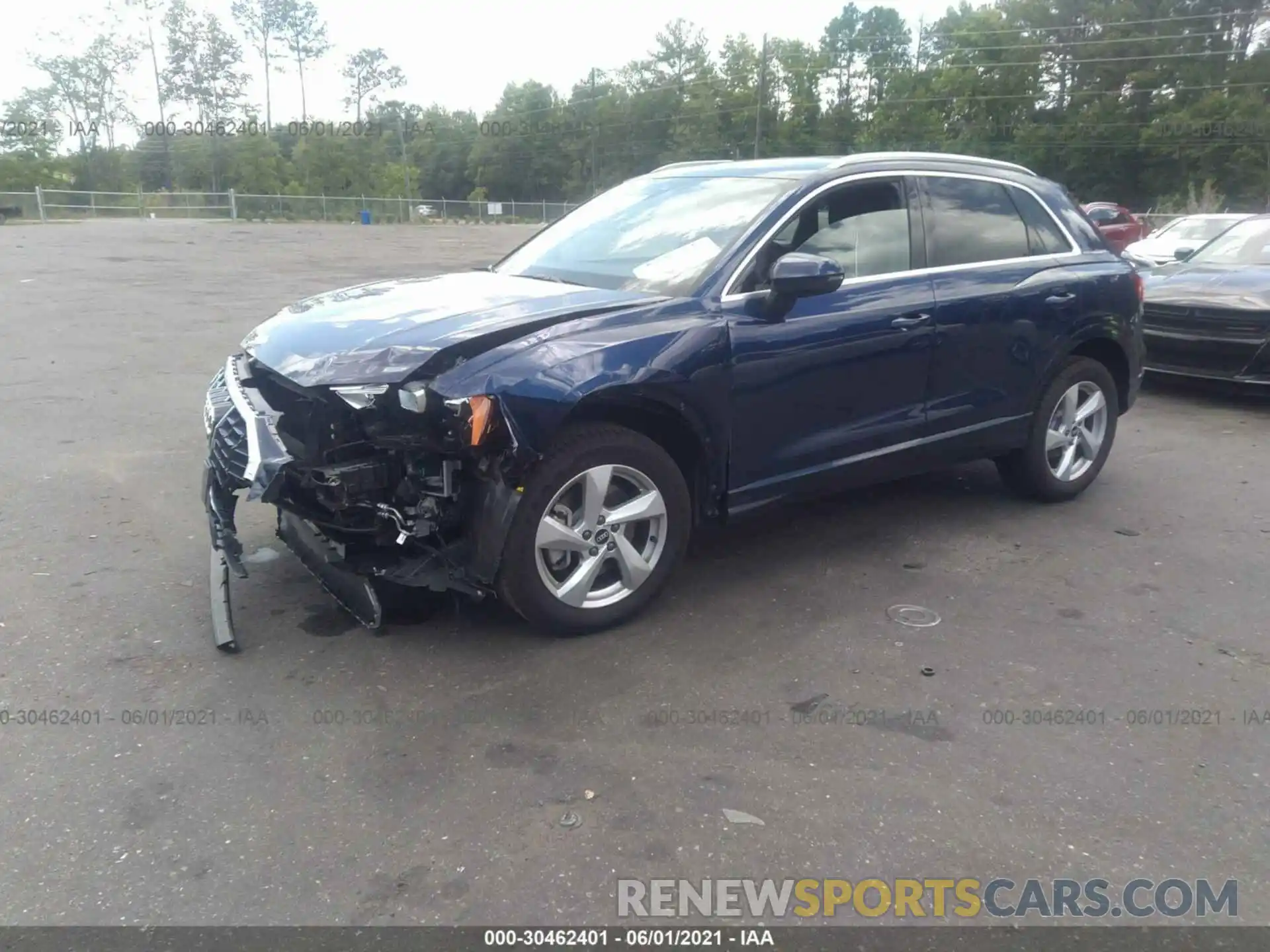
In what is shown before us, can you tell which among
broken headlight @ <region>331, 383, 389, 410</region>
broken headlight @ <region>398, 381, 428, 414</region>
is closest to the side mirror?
broken headlight @ <region>398, 381, 428, 414</region>

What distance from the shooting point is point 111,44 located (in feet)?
199

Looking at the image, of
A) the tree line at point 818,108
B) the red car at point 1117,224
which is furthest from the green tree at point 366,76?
the red car at point 1117,224

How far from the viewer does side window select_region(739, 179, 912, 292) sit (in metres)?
4.58

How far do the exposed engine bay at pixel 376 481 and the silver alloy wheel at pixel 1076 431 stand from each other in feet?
11.2

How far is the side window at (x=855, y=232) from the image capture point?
15.0 ft

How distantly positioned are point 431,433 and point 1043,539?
329cm

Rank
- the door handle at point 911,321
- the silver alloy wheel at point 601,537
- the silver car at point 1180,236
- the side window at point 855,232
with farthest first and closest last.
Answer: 1. the silver car at point 1180,236
2. the door handle at point 911,321
3. the side window at point 855,232
4. the silver alloy wheel at point 601,537

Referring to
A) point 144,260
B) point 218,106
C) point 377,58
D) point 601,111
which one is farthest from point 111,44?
point 144,260

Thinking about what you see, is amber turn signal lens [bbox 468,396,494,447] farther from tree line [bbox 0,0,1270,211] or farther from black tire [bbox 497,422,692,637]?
tree line [bbox 0,0,1270,211]

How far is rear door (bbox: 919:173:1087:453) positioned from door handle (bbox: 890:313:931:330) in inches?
3.5

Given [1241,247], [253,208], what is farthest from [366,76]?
[1241,247]

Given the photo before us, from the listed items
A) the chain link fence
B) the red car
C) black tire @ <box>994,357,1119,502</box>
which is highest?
the chain link fence

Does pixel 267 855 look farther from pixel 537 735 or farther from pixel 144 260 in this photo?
pixel 144 260

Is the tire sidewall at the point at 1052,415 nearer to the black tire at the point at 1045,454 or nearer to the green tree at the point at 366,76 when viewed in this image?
the black tire at the point at 1045,454
